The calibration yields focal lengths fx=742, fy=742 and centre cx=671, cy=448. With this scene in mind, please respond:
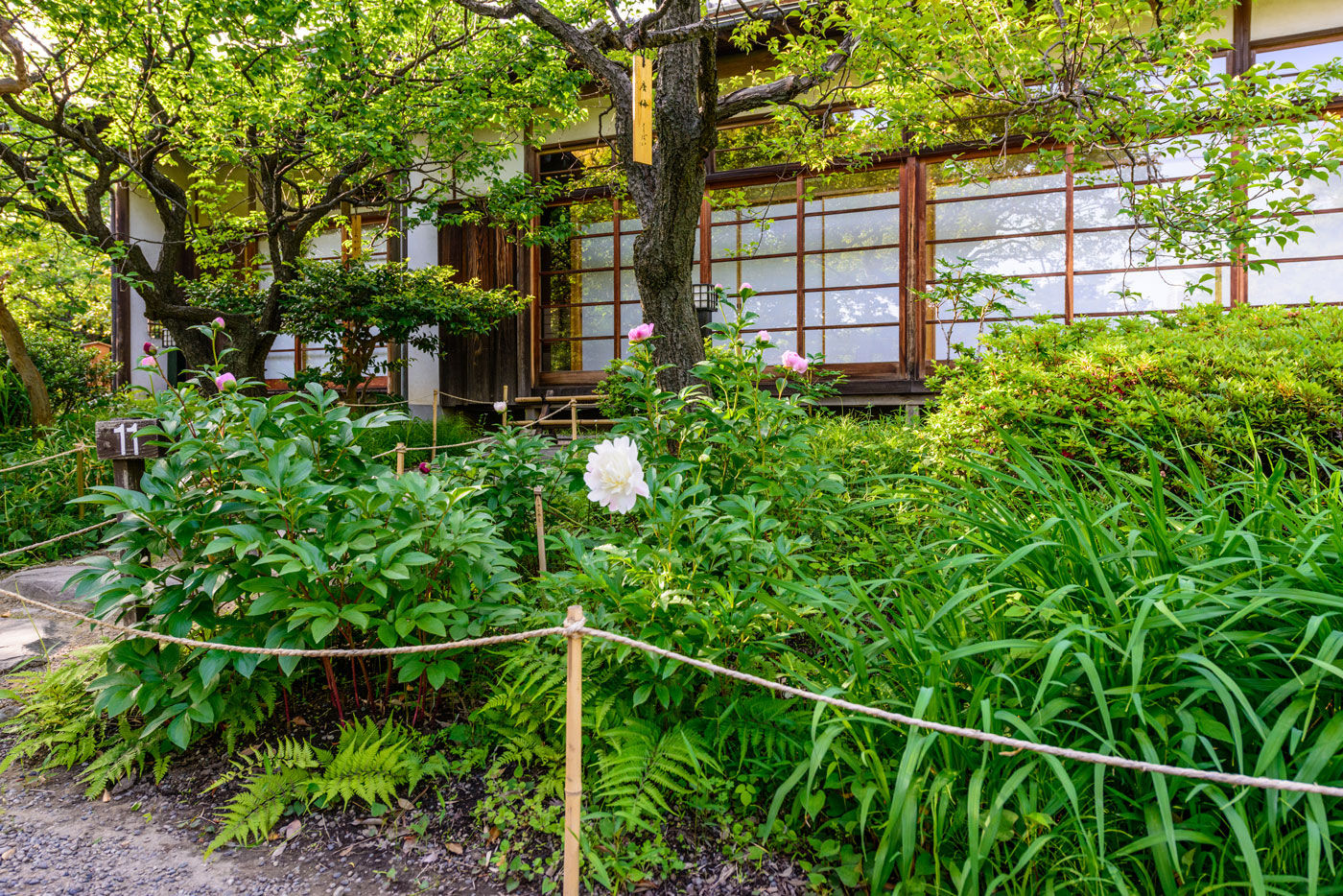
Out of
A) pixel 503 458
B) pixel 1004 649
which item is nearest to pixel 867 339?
pixel 503 458

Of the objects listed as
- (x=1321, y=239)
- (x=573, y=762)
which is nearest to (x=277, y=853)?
(x=573, y=762)

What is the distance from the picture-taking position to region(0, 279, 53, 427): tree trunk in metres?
6.07

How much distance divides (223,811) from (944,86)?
4656 millimetres

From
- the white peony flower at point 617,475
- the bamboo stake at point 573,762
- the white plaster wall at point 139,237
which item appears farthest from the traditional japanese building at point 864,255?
the bamboo stake at point 573,762

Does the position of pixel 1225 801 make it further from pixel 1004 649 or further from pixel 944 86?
pixel 944 86

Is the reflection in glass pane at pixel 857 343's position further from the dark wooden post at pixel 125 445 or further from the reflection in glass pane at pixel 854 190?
the dark wooden post at pixel 125 445

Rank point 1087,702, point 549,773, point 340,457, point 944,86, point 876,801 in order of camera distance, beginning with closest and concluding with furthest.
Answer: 1. point 1087,702
2. point 876,801
3. point 549,773
4. point 340,457
5. point 944,86

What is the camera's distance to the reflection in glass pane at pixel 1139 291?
20.2 feet

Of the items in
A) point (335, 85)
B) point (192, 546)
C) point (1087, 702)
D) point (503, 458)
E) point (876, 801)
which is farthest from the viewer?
point (335, 85)

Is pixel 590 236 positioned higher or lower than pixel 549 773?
higher

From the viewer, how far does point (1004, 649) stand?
1667 mm

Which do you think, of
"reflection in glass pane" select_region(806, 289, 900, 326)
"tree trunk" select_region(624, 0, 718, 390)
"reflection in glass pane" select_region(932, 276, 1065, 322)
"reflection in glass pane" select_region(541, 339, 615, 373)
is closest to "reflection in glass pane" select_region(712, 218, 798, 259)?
"reflection in glass pane" select_region(806, 289, 900, 326)

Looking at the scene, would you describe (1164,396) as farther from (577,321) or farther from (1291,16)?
(577,321)

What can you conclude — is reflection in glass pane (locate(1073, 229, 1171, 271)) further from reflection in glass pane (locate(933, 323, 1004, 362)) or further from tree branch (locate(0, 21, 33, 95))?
tree branch (locate(0, 21, 33, 95))
